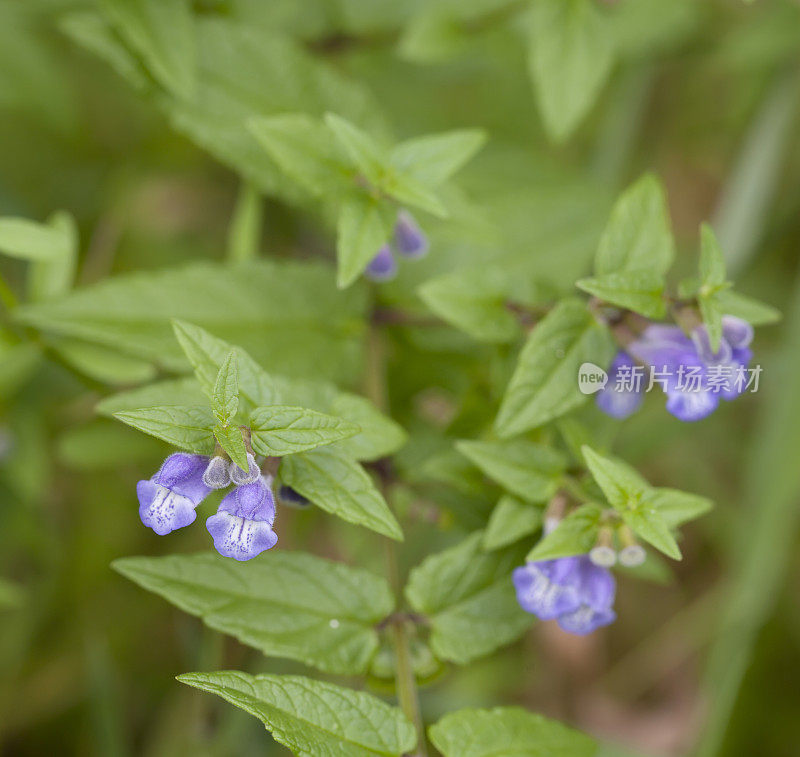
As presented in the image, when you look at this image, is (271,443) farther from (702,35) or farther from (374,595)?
(702,35)

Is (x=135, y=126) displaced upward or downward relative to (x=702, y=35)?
downward

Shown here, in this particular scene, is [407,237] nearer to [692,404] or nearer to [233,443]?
[692,404]

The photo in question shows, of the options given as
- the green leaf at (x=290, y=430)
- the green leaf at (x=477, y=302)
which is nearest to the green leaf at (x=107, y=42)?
the green leaf at (x=477, y=302)

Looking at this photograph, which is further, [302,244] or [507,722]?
[302,244]

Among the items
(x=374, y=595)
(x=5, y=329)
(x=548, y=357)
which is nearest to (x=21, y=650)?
(x=5, y=329)

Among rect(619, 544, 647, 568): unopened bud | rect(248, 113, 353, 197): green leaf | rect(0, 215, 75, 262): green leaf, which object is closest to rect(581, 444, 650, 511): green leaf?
rect(619, 544, 647, 568): unopened bud

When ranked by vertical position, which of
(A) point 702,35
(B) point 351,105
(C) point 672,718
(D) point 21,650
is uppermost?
(A) point 702,35
